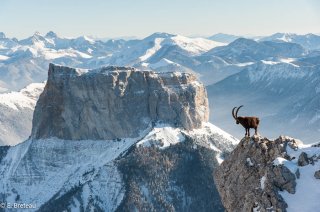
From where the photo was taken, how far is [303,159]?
93.6 metres

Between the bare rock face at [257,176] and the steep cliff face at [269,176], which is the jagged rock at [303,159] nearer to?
the steep cliff face at [269,176]

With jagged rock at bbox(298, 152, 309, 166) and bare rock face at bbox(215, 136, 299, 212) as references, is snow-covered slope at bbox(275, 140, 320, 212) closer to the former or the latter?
jagged rock at bbox(298, 152, 309, 166)

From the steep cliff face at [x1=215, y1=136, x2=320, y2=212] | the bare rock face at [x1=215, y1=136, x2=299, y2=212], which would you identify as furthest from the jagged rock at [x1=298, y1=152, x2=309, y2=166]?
the bare rock face at [x1=215, y1=136, x2=299, y2=212]

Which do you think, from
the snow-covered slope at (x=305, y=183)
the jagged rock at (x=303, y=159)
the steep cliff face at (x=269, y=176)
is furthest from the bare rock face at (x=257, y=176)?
the jagged rock at (x=303, y=159)

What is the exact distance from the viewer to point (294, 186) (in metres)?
89.6

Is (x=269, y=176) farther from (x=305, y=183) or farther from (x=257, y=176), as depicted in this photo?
(x=305, y=183)

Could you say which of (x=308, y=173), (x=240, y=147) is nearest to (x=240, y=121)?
(x=240, y=147)

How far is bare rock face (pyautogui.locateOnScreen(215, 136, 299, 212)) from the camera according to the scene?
89.0 meters

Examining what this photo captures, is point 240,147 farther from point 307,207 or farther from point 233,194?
point 307,207

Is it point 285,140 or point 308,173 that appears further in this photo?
point 285,140

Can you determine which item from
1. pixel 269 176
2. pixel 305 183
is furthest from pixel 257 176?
pixel 305 183

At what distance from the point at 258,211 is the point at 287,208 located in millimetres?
4176

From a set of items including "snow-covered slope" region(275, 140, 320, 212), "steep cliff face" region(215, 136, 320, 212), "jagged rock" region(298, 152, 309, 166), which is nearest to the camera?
"snow-covered slope" region(275, 140, 320, 212)

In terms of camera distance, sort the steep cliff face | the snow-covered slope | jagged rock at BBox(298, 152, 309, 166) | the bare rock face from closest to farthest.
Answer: the snow-covered slope → the steep cliff face → the bare rock face → jagged rock at BBox(298, 152, 309, 166)
